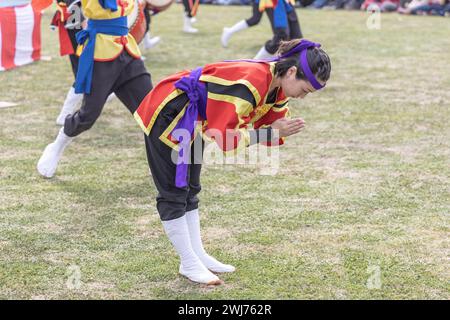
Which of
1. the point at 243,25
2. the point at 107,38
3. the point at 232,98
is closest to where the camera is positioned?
the point at 232,98

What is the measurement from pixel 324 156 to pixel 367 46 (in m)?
5.24

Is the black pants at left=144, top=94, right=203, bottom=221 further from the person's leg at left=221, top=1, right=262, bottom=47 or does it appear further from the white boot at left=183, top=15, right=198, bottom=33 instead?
the white boot at left=183, top=15, right=198, bottom=33

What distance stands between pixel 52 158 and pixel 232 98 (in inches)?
94.7

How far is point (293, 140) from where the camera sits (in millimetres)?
6461

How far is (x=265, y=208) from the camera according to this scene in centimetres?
486

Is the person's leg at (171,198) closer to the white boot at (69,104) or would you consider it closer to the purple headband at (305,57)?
the purple headband at (305,57)

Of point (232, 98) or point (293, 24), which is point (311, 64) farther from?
point (293, 24)

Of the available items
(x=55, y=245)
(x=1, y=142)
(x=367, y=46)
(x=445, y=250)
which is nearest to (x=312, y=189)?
(x=445, y=250)

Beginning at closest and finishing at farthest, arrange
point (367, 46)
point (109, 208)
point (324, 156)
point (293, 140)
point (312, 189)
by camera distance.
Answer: point (109, 208), point (312, 189), point (324, 156), point (293, 140), point (367, 46)

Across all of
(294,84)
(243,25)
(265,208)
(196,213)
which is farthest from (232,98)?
(243,25)

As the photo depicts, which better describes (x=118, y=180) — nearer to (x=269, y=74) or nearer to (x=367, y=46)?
(x=269, y=74)

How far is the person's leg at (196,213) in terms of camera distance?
3.73 m

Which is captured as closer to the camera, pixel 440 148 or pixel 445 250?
pixel 445 250

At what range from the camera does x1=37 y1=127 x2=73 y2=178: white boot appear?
541 cm
